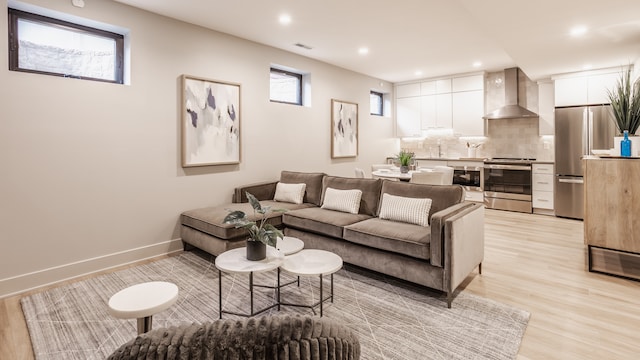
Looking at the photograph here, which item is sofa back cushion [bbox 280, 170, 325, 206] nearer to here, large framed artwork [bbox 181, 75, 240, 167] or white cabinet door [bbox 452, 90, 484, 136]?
large framed artwork [bbox 181, 75, 240, 167]

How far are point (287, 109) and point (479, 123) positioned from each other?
13.2ft

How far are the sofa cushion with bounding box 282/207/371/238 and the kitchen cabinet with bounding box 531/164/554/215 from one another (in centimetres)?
407

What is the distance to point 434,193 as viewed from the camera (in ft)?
11.1

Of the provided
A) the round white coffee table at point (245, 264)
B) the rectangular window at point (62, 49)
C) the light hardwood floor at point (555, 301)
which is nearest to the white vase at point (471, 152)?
the light hardwood floor at point (555, 301)

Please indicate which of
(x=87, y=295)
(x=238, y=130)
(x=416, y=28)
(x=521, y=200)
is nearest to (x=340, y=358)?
(x=87, y=295)

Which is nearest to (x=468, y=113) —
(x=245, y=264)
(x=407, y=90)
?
(x=407, y=90)

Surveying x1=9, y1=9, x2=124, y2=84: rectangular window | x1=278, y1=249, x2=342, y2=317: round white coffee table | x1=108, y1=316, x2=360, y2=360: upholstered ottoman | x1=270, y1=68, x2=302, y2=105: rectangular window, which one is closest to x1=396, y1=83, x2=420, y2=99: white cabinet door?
x1=270, y1=68, x2=302, y2=105: rectangular window

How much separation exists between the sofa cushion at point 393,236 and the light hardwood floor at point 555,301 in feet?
2.27

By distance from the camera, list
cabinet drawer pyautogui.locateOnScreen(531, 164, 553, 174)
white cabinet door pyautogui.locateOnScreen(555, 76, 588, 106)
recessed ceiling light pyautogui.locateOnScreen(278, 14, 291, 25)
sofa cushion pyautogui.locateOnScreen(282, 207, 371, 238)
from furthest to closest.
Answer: cabinet drawer pyautogui.locateOnScreen(531, 164, 553, 174) < white cabinet door pyautogui.locateOnScreen(555, 76, 588, 106) < recessed ceiling light pyautogui.locateOnScreen(278, 14, 291, 25) < sofa cushion pyautogui.locateOnScreen(282, 207, 371, 238)

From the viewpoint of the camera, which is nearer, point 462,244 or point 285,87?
point 462,244

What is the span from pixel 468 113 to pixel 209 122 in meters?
5.26

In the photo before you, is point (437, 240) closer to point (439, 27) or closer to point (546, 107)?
point (439, 27)

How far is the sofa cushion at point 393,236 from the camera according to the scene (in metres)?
2.75

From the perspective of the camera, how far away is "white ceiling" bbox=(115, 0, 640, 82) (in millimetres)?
3248
